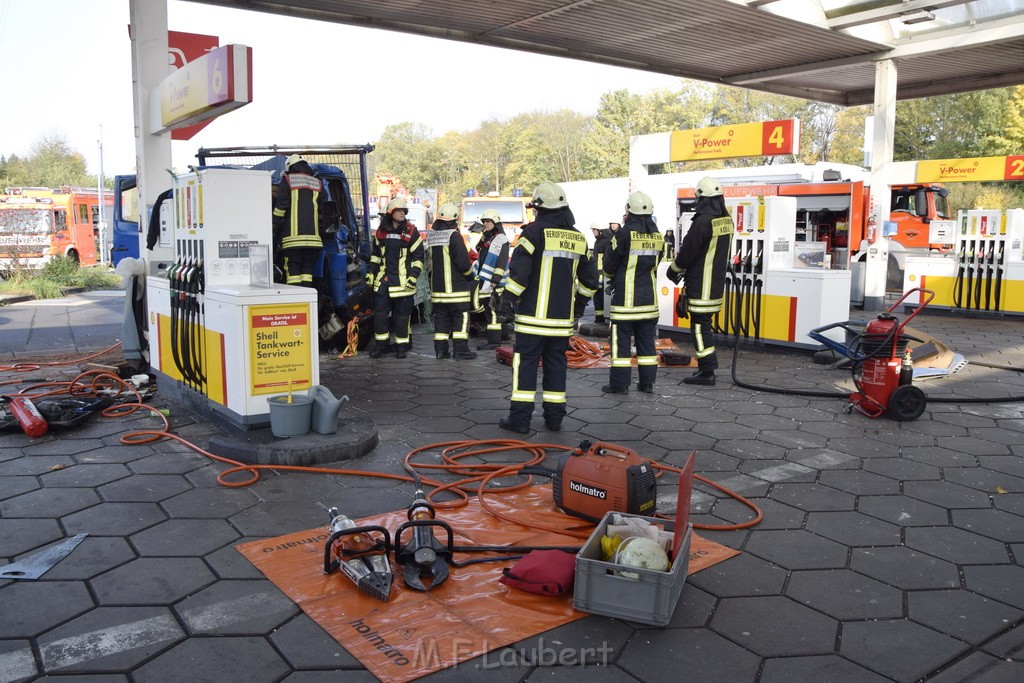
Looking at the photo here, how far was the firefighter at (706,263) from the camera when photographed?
819 cm

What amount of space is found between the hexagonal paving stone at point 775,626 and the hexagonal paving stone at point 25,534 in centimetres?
334

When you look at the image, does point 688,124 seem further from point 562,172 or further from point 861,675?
point 861,675

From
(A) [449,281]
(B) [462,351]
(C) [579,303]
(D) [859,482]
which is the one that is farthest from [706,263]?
(D) [859,482]

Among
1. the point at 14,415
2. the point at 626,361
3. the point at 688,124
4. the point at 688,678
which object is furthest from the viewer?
the point at 688,124

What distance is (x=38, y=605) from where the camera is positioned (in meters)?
3.37

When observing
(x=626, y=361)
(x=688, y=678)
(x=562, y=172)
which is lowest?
(x=688, y=678)

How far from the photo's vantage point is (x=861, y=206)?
1673cm

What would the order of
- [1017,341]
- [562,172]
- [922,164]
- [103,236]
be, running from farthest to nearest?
[562,172] → [103,236] → [922,164] → [1017,341]

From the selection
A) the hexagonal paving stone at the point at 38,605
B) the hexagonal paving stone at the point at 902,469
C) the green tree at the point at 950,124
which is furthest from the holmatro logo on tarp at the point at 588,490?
the green tree at the point at 950,124

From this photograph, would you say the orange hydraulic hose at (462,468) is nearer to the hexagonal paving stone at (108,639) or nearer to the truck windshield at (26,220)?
the hexagonal paving stone at (108,639)

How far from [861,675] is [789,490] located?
2.13 m

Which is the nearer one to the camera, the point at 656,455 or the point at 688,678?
the point at 688,678

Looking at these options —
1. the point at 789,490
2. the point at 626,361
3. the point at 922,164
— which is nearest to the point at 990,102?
the point at 922,164

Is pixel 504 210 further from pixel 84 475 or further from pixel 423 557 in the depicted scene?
pixel 423 557
